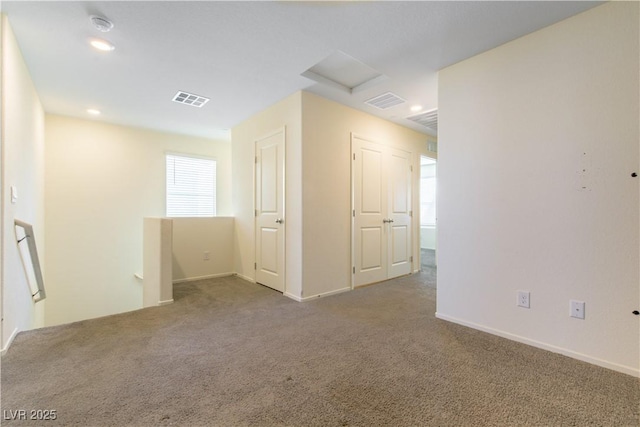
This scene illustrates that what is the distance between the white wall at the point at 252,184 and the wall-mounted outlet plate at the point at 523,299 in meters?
2.15

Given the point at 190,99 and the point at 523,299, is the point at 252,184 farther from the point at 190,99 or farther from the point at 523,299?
the point at 523,299

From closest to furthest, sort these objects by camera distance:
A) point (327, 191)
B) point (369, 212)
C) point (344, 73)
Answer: point (344, 73) < point (327, 191) < point (369, 212)

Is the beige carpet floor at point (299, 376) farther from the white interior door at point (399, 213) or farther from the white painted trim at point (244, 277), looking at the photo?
the white interior door at point (399, 213)

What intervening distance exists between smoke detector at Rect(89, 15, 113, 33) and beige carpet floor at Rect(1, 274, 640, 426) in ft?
8.13

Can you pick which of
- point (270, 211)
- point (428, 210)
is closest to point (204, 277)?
point (270, 211)

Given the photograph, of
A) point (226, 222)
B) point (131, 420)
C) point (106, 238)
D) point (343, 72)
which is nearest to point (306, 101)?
point (343, 72)

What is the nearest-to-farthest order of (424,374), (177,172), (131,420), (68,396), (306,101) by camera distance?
(131,420) < (68,396) < (424,374) < (306,101) < (177,172)

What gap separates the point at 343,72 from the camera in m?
3.08

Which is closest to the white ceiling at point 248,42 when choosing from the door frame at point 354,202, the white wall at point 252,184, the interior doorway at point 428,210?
the white wall at point 252,184

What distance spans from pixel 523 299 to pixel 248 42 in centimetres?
313

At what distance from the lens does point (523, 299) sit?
225cm

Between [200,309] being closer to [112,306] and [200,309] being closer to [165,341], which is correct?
[165,341]

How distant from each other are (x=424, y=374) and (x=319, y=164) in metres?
2.49

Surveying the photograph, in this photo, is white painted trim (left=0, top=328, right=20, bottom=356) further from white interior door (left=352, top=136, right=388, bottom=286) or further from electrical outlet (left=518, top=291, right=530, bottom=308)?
electrical outlet (left=518, top=291, right=530, bottom=308)
